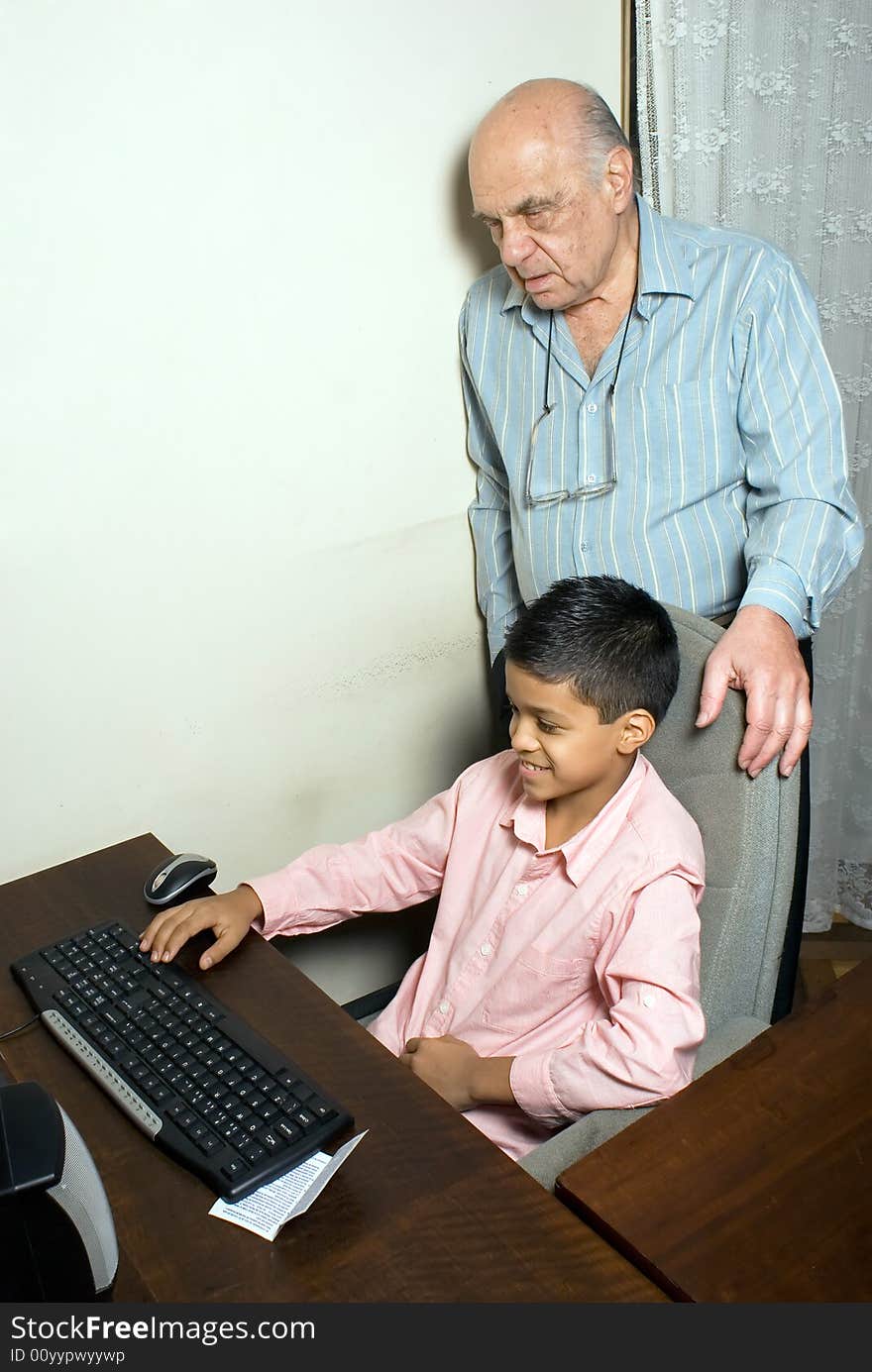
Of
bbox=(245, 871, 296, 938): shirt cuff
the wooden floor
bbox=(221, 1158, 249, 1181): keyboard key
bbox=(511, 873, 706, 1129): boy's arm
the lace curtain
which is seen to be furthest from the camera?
the wooden floor

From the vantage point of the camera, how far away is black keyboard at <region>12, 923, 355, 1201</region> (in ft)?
3.35

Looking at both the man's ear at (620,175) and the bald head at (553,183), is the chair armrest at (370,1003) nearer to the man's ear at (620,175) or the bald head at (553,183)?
the bald head at (553,183)

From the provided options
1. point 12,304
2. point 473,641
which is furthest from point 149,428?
point 473,641

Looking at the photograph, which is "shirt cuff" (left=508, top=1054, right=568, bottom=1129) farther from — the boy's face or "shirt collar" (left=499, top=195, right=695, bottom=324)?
"shirt collar" (left=499, top=195, right=695, bottom=324)

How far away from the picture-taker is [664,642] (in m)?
1.36

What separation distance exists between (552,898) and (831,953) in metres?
1.39

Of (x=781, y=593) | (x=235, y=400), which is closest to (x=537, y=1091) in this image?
(x=781, y=593)

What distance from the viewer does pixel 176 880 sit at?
142 centimetres

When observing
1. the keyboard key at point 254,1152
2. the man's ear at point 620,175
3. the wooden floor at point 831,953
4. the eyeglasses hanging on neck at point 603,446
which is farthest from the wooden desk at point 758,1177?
the wooden floor at point 831,953

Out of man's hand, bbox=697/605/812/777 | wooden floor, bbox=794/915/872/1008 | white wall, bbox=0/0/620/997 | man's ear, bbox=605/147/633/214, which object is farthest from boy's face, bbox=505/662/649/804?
wooden floor, bbox=794/915/872/1008

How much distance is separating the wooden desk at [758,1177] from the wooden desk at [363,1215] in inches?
1.4

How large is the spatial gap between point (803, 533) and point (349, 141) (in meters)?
0.86

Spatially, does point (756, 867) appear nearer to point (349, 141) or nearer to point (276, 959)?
point (276, 959)

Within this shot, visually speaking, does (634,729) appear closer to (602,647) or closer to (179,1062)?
(602,647)
